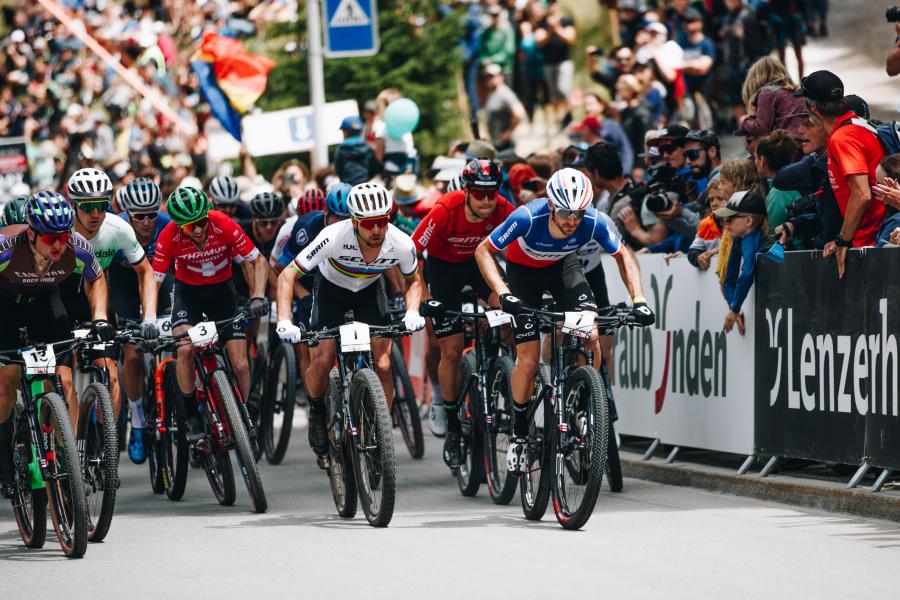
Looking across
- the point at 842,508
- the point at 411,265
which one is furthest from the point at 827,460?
the point at 411,265

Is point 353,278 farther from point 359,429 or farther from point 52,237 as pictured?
point 52,237

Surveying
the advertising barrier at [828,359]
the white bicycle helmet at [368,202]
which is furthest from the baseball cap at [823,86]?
the white bicycle helmet at [368,202]

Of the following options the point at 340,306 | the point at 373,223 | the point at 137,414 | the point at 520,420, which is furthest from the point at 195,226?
the point at 520,420

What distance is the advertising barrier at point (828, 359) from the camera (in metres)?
9.30

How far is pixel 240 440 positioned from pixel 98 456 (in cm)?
106

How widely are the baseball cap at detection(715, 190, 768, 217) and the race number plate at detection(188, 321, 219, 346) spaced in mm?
3380

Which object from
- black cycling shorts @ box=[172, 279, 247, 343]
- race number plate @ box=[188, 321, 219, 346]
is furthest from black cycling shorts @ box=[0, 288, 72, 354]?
black cycling shorts @ box=[172, 279, 247, 343]

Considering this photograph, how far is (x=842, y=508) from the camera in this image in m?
9.52

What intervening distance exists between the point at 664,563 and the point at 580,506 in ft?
3.62

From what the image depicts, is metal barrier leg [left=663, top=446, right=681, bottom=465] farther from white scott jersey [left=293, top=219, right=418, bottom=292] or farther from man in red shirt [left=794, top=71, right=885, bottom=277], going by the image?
white scott jersey [left=293, top=219, right=418, bottom=292]

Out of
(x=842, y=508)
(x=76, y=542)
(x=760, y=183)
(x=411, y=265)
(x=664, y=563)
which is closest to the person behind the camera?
(x=664, y=563)

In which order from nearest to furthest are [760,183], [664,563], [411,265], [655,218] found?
[664,563] → [411,265] → [760,183] → [655,218]

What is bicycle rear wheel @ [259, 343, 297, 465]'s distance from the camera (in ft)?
42.6

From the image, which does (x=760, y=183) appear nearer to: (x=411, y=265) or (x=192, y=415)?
(x=411, y=265)
